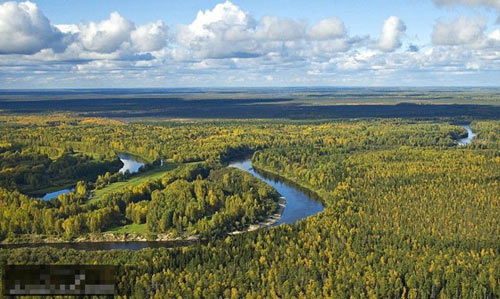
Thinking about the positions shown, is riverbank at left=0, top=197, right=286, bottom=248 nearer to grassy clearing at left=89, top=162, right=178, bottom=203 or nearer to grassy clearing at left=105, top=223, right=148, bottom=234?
grassy clearing at left=105, top=223, right=148, bottom=234

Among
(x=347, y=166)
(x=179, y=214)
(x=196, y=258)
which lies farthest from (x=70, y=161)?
(x=196, y=258)

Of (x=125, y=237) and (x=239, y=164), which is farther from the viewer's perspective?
(x=239, y=164)

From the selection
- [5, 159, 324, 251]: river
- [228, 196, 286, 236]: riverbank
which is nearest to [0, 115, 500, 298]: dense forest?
[228, 196, 286, 236]: riverbank

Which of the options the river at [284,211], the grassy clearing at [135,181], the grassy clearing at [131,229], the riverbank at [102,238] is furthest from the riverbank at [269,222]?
the grassy clearing at [135,181]

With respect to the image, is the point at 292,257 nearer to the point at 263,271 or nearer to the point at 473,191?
the point at 263,271

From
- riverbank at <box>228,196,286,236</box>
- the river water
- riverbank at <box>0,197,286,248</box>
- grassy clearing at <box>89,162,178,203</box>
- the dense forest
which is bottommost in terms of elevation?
the river water

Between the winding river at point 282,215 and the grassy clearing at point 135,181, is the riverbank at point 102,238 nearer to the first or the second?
the winding river at point 282,215

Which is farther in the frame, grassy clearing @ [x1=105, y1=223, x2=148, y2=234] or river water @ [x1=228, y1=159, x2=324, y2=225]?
river water @ [x1=228, y1=159, x2=324, y2=225]
